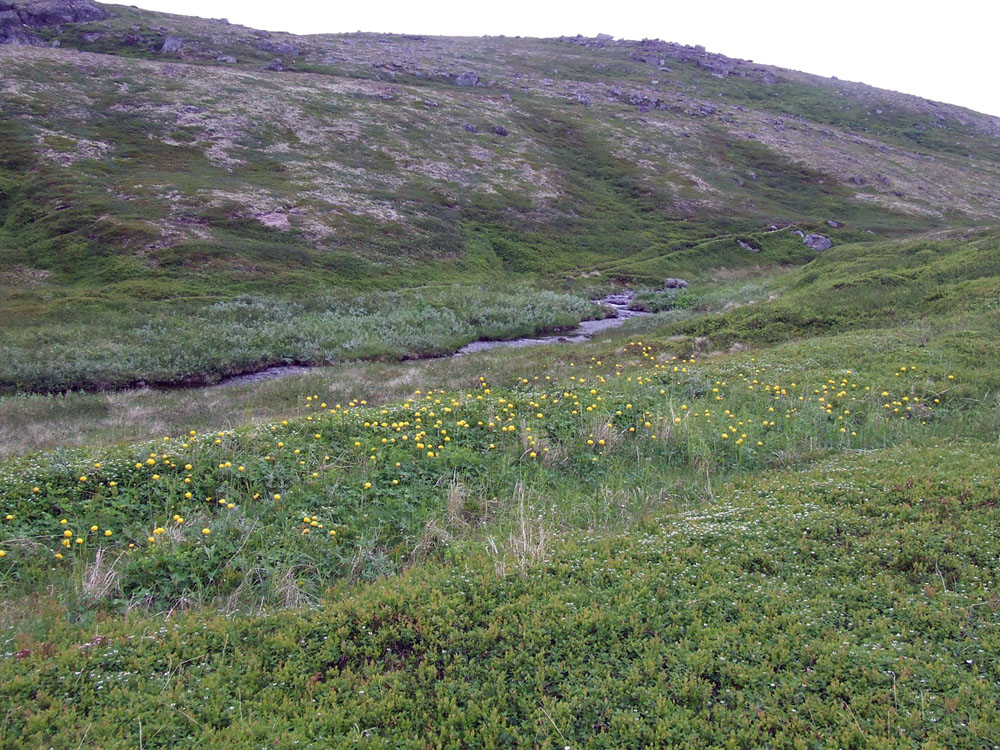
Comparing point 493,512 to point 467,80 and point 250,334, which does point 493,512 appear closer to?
point 250,334

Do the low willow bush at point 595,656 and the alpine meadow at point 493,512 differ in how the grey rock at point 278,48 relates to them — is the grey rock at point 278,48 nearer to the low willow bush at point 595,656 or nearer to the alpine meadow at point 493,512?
the alpine meadow at point 493,512

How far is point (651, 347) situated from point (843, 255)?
72.8ft

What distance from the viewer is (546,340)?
34.7m

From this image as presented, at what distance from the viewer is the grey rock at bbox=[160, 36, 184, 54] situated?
331ft

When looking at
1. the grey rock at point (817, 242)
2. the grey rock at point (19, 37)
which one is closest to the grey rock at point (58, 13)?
the grey rock at point (19, 37)

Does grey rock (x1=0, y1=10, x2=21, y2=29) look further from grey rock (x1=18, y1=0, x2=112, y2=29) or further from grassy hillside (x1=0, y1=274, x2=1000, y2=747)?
grassy hillside (x1=0, y1=274, x2=1000, y2=747)

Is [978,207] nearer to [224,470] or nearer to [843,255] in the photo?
[843,255]

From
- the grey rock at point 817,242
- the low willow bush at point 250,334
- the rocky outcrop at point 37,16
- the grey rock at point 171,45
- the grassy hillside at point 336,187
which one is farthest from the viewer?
the grey rock at point 171,45

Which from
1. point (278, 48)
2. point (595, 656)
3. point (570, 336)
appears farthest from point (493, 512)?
point (278, 48)

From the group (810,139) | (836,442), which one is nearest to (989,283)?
(836,442)

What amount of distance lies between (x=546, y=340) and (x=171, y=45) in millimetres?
102862

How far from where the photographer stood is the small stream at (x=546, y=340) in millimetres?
26609

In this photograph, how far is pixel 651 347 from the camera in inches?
882

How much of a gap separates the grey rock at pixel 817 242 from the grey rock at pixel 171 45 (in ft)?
335
